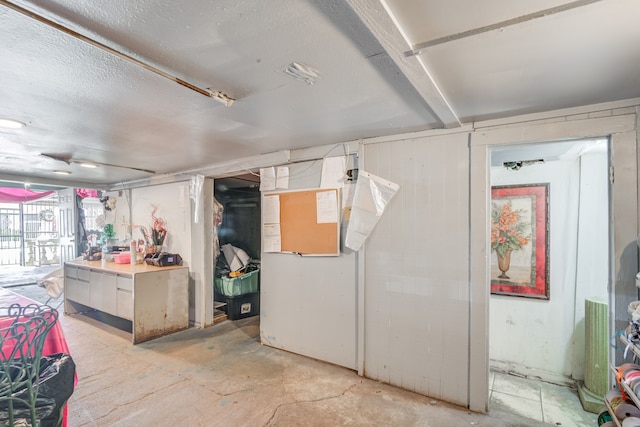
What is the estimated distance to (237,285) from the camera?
421 cm

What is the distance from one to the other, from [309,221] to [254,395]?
5.07 ft

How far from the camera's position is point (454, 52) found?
1288 mm

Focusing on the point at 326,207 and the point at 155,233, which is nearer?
the point at 326,207

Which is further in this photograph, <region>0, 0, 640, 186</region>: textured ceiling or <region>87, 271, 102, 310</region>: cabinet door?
<region>87, 271, 102, 310</region>: cabinet door

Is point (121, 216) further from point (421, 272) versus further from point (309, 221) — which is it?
point (421, 272)

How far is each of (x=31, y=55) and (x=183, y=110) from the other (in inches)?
29.7

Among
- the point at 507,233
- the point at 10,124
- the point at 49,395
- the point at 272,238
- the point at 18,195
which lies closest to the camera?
the point at 49,395

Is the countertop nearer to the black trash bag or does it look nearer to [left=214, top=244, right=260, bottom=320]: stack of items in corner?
[left=214, top=244, right=260, bottom=320]: stack of items in corner

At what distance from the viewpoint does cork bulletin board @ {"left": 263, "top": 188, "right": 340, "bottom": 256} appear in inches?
111

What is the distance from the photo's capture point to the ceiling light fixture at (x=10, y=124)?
213cm

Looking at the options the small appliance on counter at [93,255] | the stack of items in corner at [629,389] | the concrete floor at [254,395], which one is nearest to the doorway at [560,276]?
the concrete floor at [254,395]

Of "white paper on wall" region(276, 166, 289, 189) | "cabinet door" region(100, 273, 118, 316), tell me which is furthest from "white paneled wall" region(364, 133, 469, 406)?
"cabinet door" region(100, 273, 118, 316)

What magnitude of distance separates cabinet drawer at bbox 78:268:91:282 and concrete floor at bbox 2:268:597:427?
1061 mm

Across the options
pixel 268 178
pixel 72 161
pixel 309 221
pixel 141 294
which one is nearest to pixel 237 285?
pixel 141 294
